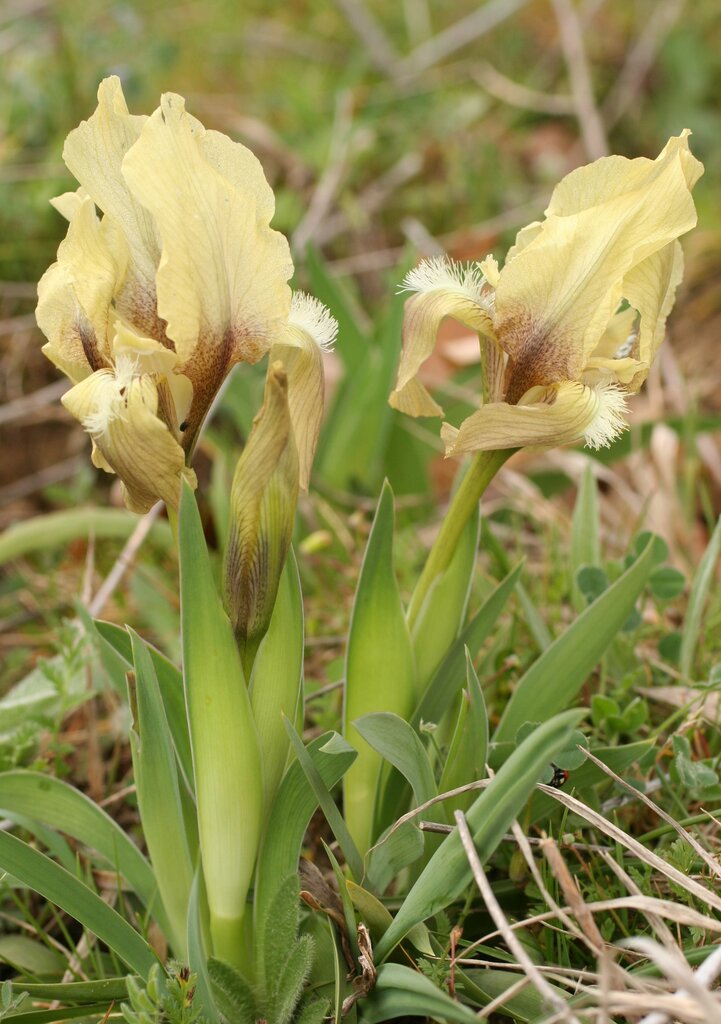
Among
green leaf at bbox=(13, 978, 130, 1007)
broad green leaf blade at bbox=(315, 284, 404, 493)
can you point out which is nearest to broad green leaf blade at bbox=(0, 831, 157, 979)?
green leaf at bbox=(13, 978, 130, 1007)

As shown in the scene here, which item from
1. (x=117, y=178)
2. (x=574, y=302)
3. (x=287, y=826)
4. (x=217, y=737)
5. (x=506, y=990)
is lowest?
(x=506, y=990)

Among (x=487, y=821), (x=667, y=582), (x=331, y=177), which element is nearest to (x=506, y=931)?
(x=487, y=821)

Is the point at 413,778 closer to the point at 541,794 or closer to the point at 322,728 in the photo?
the point at 541,794

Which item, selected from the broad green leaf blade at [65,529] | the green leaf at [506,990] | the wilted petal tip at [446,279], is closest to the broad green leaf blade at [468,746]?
the green leaf at [506,990]

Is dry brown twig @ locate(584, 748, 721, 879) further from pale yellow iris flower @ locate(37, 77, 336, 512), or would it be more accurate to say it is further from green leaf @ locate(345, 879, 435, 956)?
pale yellow iris flower @ locate(37, 77, 336, 512)

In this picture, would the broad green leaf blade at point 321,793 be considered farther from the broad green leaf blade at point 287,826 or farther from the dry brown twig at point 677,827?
the dry brown twig at point 677,827

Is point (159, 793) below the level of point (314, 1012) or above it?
above

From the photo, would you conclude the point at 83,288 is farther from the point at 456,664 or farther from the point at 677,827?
the point at 677,827
